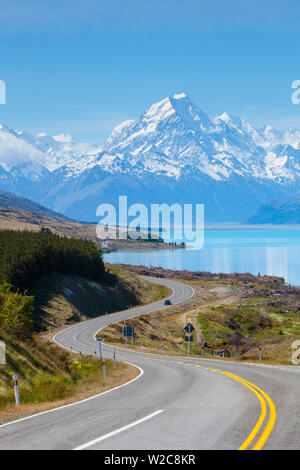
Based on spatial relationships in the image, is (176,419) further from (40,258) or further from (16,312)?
(40,258)

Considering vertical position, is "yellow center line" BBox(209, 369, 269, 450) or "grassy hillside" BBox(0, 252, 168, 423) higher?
"yellow center line" BBox(209, 369, 269, 450)

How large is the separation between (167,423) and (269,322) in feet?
225

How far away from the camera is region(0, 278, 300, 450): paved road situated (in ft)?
34.9

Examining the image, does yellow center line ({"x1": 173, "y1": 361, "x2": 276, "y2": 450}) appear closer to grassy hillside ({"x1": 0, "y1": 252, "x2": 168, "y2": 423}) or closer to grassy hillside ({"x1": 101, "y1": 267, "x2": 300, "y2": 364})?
grassy hillside ({"x1": 0, "y1": 252, "x2": 168, "y2": 423})

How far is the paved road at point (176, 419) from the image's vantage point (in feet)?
34.9

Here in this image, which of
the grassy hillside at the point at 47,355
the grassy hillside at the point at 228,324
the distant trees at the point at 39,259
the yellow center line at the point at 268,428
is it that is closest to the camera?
the yellow center line at the point at 268,428

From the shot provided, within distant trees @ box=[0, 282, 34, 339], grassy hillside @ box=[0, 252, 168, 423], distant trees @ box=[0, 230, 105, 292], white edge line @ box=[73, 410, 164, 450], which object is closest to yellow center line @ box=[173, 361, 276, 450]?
white edge line @ box=[73, 410, 164, 450]

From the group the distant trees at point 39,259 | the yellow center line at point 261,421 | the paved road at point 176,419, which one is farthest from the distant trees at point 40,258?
the yellow center line at point 261,421

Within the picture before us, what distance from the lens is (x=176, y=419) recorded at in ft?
42.0

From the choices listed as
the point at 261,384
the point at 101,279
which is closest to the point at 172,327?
the point at 101,279

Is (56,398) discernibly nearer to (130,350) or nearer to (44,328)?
(130,350)

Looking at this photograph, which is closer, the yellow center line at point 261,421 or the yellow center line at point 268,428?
the yellow center line at point 268,428

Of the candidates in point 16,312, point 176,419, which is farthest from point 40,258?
point 176,419

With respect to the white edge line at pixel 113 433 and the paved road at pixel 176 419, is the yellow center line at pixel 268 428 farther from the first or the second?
the white edge line at pixel 113 433
